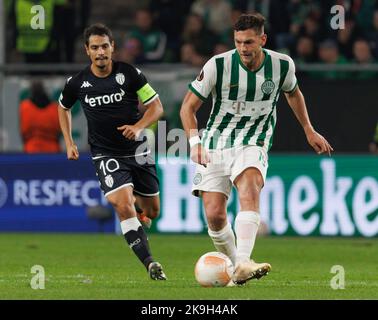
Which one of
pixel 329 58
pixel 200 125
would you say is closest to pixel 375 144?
pixel 329 58

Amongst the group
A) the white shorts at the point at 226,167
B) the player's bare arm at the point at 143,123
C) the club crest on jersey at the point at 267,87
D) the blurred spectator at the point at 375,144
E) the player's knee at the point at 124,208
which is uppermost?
the club crest on jersey at the point at 267,87

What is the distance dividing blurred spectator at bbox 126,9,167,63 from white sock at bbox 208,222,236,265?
27.4 ft

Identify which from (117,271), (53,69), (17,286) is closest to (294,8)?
(53,69)

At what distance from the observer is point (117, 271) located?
479 inches

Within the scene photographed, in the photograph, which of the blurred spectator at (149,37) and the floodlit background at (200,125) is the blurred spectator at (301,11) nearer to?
the floodlit background at (200,125)

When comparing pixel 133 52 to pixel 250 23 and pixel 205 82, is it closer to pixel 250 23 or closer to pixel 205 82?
pixel 205 82

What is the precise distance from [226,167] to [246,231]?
0.65 metres

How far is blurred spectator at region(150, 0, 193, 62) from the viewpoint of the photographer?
61.8 feet

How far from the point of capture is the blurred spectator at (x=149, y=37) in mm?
18688

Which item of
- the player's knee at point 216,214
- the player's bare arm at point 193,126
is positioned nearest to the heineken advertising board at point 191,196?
the player's knee at point 216,214

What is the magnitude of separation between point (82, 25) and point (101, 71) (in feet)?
25.5

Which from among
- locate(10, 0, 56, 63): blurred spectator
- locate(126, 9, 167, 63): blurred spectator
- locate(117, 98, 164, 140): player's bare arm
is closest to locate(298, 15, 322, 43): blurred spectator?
locate(126, 9, 167, 63): blurred spectator

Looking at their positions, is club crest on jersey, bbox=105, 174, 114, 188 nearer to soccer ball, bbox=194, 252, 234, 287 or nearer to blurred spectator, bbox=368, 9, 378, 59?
soccer ball, bbox=194, 252, 234, 287

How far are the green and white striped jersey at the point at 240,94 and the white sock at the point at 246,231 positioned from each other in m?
0.67
